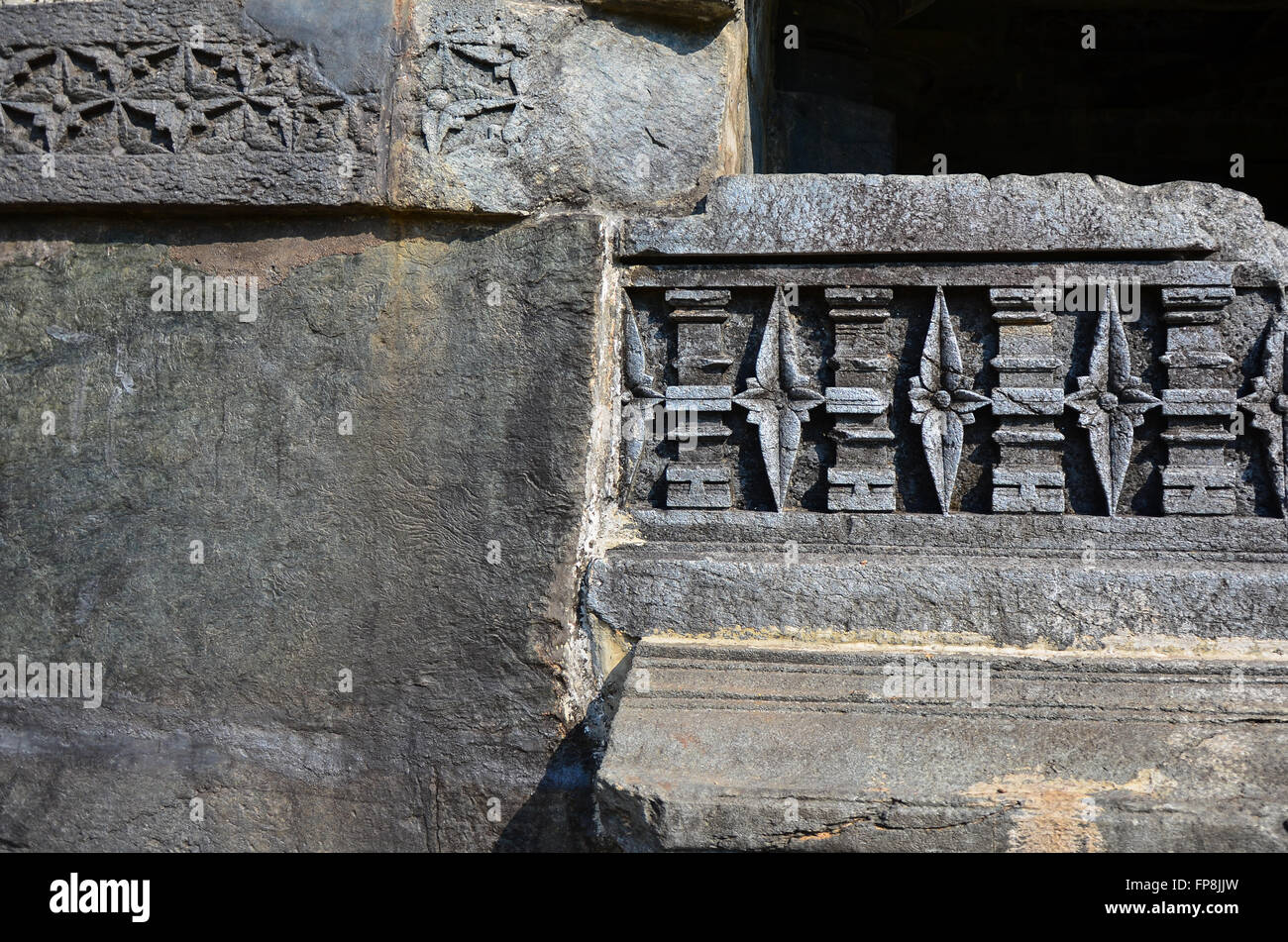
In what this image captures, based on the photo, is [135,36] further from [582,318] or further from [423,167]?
[582,318]

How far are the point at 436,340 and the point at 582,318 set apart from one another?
1.01 ft

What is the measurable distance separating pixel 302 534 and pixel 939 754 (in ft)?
4.33

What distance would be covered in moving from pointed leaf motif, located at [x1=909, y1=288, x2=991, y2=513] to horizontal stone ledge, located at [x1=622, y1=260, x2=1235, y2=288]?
0.06m

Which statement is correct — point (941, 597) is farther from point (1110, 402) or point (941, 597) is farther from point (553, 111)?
point (553, 111)

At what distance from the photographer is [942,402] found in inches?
83.4

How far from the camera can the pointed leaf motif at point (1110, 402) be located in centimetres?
208

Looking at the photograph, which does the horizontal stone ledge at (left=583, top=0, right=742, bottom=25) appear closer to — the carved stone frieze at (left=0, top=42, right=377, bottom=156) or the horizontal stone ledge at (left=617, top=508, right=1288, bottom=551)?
the carved stone frieze at (left=0, top=42, right=377, bottom=156)

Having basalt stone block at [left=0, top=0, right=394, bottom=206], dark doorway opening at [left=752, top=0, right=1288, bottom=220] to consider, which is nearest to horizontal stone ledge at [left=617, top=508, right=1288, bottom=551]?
basalt stone block at [left=0, top=0, right=394, bottom=206]

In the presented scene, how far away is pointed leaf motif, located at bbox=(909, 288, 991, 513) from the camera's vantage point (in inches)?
83.1

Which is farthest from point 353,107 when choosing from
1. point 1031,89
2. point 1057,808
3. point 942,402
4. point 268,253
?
point 1031,89

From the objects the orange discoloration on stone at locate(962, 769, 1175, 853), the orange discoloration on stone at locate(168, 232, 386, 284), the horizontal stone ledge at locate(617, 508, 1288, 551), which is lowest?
the orange discoloration on stone at locate(962, 769, 1175, 853)

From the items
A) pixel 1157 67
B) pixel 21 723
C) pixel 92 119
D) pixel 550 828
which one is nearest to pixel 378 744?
pixel 550 828

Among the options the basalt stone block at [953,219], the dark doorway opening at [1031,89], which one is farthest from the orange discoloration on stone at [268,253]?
the dark doorway opening at [1031,89]

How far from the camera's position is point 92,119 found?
215 cm
